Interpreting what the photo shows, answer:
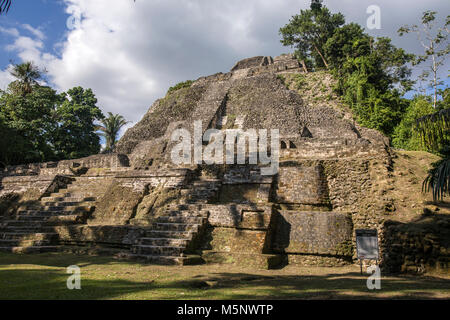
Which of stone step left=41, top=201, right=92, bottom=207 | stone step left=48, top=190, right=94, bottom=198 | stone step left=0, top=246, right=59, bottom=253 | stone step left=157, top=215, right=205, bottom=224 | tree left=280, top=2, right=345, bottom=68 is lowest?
stone step left=0, top=246, right=59, bottom=253

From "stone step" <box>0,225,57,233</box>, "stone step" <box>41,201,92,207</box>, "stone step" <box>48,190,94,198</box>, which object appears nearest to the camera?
"stone step" <box>0,225,57,233</box>

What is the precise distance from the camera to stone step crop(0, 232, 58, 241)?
769 centimetres

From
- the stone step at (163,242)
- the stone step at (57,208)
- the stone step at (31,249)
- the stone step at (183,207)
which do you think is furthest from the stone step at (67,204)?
the stone step at (163,242)

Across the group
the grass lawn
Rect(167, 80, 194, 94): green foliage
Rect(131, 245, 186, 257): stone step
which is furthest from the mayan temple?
Rect(167, 80, 194, 94): green foliage

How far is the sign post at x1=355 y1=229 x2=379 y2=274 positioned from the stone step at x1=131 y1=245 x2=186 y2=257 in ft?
11.2

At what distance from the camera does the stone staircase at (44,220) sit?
7.55m

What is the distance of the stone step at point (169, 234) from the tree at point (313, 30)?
23.2 meters

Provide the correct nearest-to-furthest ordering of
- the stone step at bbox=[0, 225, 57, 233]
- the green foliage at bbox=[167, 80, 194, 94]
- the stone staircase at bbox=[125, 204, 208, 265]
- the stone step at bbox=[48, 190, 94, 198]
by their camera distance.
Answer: the stone staircase at bbox=[125, 204, 208, 265] < the stone step at bbox=[0, 225, 57, 233] < the stone step at bbox=[48, 190, 94, 198] < the green foliage at bbox=[167, 80, 194, 94]

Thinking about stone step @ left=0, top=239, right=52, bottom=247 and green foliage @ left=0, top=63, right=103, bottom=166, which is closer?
stone step @ left=0, top=239, right=52, bottom=247

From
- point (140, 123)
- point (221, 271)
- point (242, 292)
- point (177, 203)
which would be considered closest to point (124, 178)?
point (177, 203)

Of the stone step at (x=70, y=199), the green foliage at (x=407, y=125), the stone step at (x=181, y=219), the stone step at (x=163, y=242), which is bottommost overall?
the stone step at (x=163, y=242)

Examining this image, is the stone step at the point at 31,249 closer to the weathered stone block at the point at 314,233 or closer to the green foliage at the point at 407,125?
the weathered stone block at the point at 314,233

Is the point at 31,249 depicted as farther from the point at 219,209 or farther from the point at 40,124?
the point at 40,124

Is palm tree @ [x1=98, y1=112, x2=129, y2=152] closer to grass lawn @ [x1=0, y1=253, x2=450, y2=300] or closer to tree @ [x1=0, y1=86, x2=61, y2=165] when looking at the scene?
tree @ [x1=0, y1=86, x2=61, y2=165]
